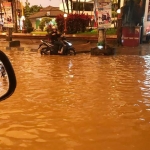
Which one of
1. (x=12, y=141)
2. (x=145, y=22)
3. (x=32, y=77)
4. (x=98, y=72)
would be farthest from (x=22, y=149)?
(x=145, y=22)

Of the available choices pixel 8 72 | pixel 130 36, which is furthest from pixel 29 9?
pixel 8 72

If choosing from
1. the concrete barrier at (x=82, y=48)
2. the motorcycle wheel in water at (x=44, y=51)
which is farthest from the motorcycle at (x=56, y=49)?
the concrete barrier at (x=82, y=48)

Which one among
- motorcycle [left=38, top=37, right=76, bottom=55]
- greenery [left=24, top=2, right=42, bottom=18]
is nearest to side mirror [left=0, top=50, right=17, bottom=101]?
motorcycle [left=38, top=37, right=76, bottom=55]

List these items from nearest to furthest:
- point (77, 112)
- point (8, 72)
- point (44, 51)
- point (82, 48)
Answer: point (8, 72), point (77, 112), point (44, 51), point (82, 48)

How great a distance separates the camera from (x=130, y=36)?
16891 millimetres

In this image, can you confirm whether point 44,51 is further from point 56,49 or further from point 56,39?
point 56,39

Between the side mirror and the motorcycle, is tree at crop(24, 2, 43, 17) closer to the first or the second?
the motorcycle

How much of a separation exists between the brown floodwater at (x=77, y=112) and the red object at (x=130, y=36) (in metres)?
8.83

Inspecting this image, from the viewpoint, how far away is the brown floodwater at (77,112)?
3.66 metres

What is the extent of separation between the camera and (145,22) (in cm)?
1892

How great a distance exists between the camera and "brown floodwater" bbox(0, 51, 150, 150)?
366 centimetres

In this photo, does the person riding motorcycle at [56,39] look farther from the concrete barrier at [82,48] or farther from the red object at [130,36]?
the red object at [130,36]

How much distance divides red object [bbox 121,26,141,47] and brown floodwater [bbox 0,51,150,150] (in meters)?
8.83

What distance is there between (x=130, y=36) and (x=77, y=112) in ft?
42.4
